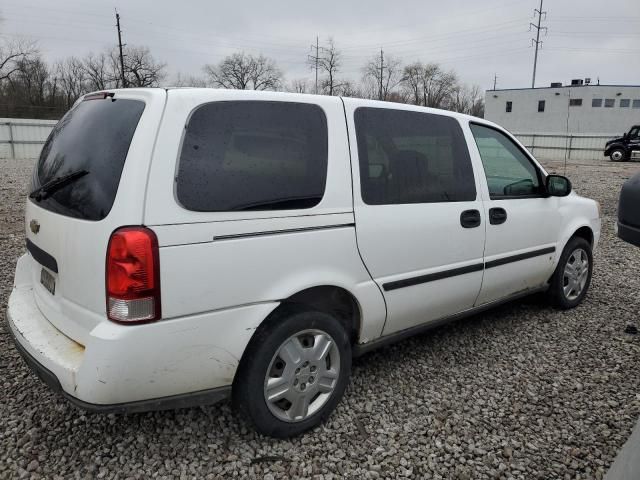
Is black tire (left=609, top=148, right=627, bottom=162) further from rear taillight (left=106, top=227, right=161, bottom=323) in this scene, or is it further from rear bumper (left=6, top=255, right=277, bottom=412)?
rear taillight (left=106, top=227, right=161, bottom=323)

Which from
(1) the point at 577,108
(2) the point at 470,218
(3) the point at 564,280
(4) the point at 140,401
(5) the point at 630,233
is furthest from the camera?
(1) the point at 577,108

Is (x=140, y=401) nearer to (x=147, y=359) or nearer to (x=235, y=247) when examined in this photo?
(x=147, y=359)

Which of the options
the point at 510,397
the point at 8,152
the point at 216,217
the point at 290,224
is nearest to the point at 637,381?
the point at 510,397

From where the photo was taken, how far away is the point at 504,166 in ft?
12.3

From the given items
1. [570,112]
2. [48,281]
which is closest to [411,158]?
[48,281]

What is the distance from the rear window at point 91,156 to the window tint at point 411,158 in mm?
1241

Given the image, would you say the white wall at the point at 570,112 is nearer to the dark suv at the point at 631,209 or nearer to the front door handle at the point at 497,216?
the front door handle at the point at 497,216

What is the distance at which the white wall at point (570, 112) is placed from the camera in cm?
4681

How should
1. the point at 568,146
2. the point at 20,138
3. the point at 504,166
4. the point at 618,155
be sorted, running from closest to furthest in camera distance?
the point at 504,166, the point at 20,138, the point at 618,155, the point at 568,146

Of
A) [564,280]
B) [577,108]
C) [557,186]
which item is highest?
[577,108]

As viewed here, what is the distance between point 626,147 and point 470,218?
90.7ft

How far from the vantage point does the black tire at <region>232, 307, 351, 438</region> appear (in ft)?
7.66

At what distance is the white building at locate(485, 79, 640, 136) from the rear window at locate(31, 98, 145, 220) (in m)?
49.5

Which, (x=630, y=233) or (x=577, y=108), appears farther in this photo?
(x=577, y=108)
